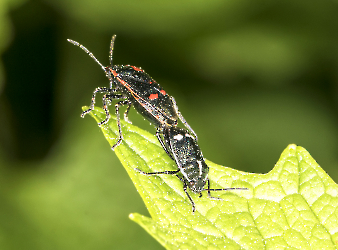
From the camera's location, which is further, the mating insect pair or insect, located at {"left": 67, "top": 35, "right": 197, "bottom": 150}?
insect, located at {"left": 67, "top": 35, "right": 197, "bottom": 150}

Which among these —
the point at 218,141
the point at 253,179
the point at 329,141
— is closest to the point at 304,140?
the point at 329,141

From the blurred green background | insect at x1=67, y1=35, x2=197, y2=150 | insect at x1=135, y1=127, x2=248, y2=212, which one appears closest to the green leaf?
insect at x1=135, y1=127, x2=248, y2=212

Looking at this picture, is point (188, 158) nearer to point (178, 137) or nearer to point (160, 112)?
point (178, 137)

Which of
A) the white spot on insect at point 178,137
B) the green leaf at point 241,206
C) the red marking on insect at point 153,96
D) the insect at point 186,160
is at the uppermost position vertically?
the red marking on insect at point 153,96

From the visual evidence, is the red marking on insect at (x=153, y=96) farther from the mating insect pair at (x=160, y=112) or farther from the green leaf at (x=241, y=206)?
the green leaf at (x=241, y=206)

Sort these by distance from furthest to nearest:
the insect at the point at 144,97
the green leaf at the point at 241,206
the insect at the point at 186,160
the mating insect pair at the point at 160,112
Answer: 1. the insect at the point at 144,97
2. the mating insect pair at the point at 160,112
3. the insect at the point at 186,160
4. the green leaf at the point at 241,206

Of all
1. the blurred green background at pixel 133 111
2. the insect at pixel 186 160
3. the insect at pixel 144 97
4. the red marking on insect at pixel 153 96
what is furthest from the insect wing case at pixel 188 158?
the blurred green background at pixel 133 111

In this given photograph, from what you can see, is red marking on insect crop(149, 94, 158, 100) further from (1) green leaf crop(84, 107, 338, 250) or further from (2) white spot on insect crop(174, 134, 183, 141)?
(1) green leaf crop(84, 107, 338, 250)
